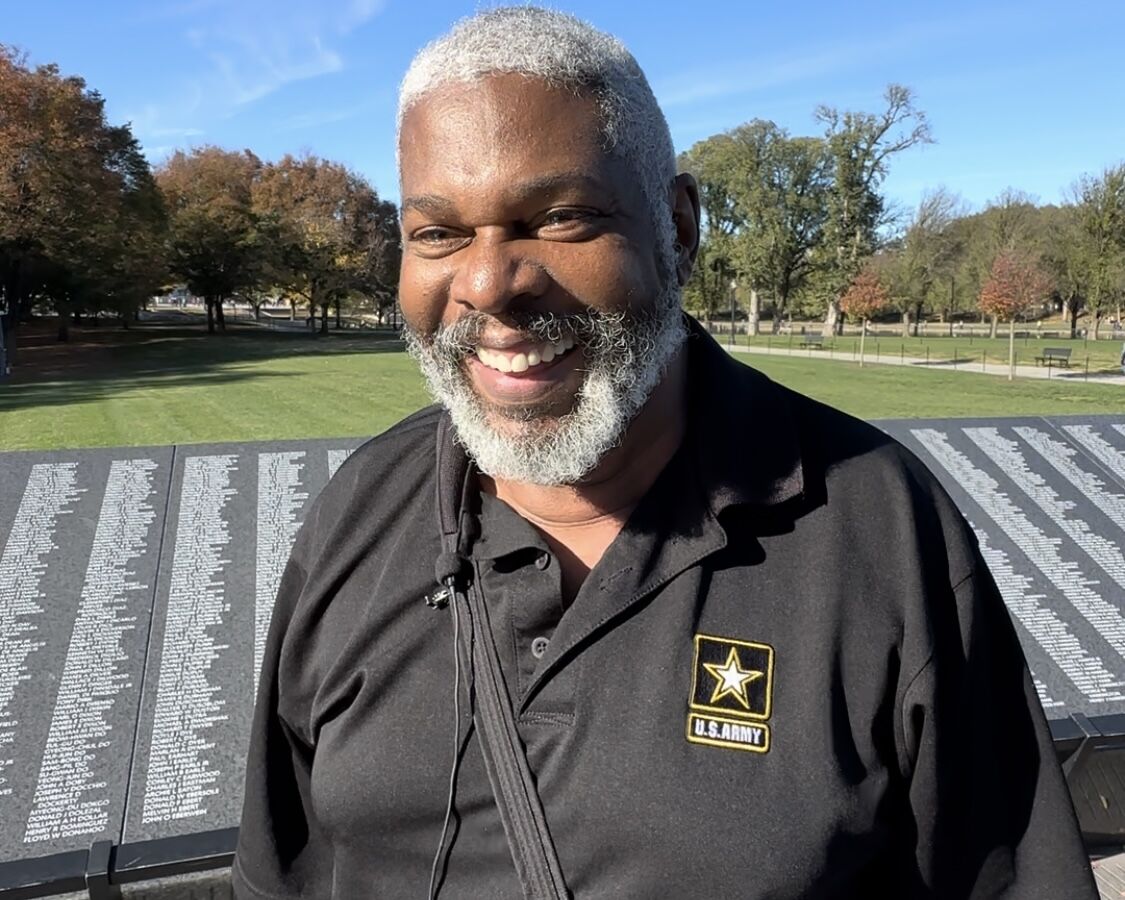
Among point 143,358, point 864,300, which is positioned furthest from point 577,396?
point 864,300

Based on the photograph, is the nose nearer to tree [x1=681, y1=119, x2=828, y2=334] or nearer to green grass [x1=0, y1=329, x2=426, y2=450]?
green grass [x1=0, y1=329, x2=426, y2=450]

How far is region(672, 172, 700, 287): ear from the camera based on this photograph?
1580mm

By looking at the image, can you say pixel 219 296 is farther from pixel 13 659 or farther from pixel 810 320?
pixel 810 320

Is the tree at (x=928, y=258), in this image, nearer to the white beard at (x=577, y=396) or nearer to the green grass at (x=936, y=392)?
the green grass at (x=936, y=392)

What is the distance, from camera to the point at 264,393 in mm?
16125

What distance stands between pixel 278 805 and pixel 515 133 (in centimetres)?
136

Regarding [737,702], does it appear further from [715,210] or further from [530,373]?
[715,210]

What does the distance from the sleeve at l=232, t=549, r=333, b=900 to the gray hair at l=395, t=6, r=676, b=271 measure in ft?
3.20

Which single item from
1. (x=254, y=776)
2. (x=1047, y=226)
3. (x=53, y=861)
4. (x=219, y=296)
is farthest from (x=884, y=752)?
(x=1047, y=226)

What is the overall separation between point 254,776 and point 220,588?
95.0 inches

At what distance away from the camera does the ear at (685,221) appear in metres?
1.58

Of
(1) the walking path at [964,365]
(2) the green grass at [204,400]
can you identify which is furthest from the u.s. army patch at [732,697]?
(1) the walking path at [964,365]

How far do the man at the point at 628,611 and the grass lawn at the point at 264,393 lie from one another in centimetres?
875

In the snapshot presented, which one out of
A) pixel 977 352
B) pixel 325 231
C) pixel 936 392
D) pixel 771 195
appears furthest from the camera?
pixel 771 195
